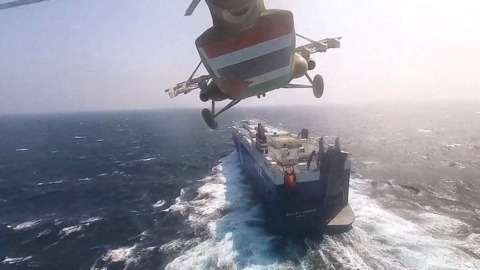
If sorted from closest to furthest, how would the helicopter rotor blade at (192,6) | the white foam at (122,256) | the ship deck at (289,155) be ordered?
the helicopter rotor blade at (192,6)
the white foam at (122,256)
the ship deck at (289,155)

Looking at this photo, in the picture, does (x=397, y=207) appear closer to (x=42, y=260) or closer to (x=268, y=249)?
(x=268, y=249)

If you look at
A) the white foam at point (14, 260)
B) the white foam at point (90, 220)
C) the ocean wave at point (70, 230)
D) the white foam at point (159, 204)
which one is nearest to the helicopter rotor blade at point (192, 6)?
the white foam at point (14, 260)

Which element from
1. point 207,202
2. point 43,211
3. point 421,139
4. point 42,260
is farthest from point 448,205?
point 421,139

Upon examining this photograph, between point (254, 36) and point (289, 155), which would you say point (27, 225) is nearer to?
point (289, 155)

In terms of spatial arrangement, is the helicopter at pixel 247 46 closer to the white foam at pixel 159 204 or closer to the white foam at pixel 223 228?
the white foam at pixel 223 228

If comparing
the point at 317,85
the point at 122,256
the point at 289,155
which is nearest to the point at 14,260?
the point at 122,256

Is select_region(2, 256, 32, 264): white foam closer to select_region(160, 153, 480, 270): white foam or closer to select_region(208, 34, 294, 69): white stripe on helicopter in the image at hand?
select_region(160, 153, 480, 270): white foam
